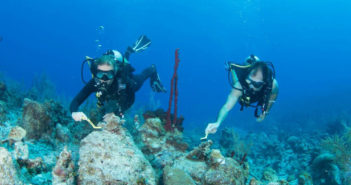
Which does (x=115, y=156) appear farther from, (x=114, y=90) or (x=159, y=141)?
(x=114, y=90)

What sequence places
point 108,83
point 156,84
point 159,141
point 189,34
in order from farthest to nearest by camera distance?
1. point 189,34
2. point 156,84
3. point 159,141
4. point 108,83

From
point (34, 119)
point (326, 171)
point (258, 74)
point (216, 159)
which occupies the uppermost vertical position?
point (258, 74)

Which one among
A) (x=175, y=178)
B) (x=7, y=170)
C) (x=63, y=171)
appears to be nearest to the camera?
(x=7, y=170)

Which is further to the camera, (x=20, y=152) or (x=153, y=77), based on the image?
(x=153, y=77)

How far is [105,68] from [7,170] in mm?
3236

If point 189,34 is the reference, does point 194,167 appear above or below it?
below

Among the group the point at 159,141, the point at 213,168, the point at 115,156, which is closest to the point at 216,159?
the point at 213,168

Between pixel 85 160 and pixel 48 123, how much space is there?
248 centimetres

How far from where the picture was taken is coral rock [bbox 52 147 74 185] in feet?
8.86

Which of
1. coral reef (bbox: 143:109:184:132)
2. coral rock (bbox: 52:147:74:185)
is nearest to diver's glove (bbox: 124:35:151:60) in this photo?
coral reef (bbox: 143:109:184:132)

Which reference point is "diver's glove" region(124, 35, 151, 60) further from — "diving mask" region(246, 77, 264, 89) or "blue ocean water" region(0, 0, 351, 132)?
"blue ocean water" region(0, 0, 351, 132)

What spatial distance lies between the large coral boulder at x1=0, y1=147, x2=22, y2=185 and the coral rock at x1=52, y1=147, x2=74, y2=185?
17.5 inches

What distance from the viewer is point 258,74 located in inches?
198

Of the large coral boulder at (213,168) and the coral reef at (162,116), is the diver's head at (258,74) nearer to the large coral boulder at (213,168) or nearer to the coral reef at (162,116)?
the large coral boulder at (213,168)
